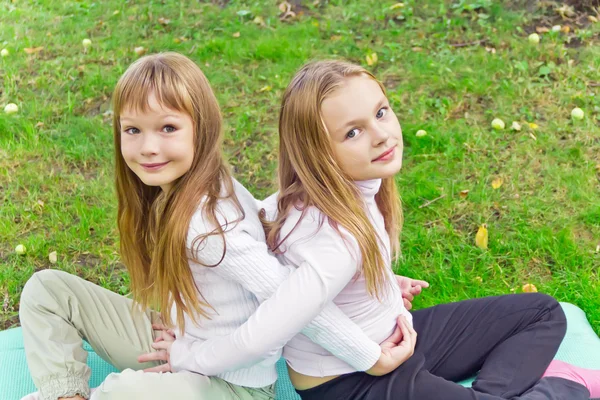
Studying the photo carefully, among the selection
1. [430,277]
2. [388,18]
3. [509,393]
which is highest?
[388,18]

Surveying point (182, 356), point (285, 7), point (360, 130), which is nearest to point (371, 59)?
point (285, 7)

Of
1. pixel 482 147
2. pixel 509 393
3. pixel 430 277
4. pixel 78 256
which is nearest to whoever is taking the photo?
pixel 509 393

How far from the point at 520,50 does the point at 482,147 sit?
0.94 m

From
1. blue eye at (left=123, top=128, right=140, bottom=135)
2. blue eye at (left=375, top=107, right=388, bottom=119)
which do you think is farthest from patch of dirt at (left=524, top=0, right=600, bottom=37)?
blue eye at (left=123, top=128, right=140, bottom=135)

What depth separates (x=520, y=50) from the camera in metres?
4.16

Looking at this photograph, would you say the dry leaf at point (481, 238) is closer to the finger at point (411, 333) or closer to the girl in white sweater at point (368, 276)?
the girl in white sweater at point (368, 276)

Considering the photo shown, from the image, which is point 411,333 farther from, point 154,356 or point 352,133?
point 154,356

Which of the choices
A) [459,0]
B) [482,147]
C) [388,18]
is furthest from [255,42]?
[482,147]

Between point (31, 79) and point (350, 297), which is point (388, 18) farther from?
point (350, 297)

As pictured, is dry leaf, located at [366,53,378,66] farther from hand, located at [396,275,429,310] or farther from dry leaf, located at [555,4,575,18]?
hand, located at [396,275,429,310]

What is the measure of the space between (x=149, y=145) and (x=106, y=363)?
38.7 inches

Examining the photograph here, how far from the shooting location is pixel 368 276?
6.25ft

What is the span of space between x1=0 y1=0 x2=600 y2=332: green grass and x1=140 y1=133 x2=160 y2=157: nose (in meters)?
1.27

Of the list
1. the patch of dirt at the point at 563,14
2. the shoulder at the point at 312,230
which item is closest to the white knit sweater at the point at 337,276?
the shoulder at the point at 312,230
